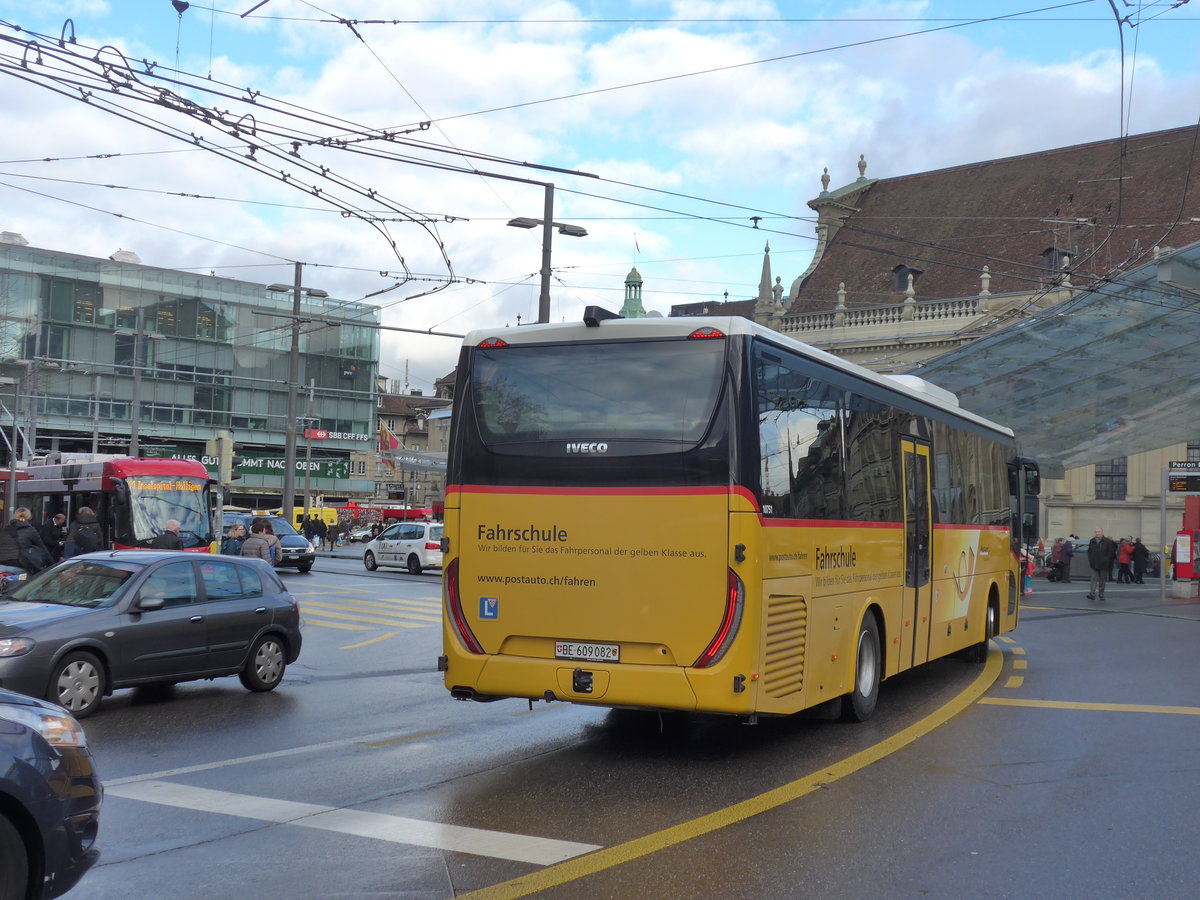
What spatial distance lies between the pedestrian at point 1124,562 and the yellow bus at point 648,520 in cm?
3549

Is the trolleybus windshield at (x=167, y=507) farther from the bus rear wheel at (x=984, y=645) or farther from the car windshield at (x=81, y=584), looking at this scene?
the bus rear wheel at (x=984, y=645)

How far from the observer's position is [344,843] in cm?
638

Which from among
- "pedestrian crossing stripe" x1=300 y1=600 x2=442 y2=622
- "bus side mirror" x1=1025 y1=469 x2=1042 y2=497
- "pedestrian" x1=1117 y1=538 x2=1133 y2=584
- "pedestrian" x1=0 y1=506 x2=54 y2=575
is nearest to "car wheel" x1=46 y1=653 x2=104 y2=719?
"pedestrian" x1=0 y1=506 x2=54 y2=575

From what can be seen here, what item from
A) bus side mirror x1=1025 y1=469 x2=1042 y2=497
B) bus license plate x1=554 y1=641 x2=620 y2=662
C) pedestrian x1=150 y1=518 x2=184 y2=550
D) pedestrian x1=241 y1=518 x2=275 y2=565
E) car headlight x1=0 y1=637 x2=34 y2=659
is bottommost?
car headlight x1=0 y1=637 x2=34 y2=659

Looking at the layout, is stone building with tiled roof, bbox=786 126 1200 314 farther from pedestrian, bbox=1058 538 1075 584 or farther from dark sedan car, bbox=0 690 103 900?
dark sedan car, bbox=0 690 103 900

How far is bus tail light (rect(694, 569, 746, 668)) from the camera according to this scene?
8203 millimetres

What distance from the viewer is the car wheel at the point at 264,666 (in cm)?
1255

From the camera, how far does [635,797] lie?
25.1 feet

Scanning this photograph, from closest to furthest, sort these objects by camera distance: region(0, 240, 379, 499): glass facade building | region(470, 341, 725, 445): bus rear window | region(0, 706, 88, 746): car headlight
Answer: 1. region(0, 706, 88, 746): car headlight
2. region(470, 341, 725, 445): bus rear window
3. region(0, 240, 379, 499): glass facade building

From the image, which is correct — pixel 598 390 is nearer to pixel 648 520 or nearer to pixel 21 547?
pixel 648 520

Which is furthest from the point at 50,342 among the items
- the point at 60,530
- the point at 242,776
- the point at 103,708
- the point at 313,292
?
the point at 242,776

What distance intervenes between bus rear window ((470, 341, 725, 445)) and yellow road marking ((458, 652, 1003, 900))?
2377mm

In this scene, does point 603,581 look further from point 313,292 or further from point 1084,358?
point 313,292

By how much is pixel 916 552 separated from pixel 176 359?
63.5m
